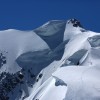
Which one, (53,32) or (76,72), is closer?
(76,72)

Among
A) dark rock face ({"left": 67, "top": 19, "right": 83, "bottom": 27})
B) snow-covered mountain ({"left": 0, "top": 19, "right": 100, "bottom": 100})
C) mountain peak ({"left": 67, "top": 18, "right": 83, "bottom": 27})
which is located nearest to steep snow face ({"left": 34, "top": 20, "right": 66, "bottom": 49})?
snow-covered mountain ({"left": 0, "top": 19, "right": 100, "bottom": 100})

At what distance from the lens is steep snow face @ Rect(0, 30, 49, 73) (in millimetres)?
81125

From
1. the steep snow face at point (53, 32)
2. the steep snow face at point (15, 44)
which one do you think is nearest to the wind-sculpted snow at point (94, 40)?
the steep snow face at point (53, 32)

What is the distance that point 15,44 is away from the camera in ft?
278

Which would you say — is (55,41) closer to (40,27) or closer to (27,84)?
(40,27)

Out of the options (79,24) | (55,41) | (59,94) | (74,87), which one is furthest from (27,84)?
(74,87)

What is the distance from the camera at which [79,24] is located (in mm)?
87625

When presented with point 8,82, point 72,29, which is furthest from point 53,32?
point 8,82

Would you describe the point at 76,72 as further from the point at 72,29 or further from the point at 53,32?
the point at 72,29

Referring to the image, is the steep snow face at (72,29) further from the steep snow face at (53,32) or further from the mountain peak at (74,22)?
the steep snow face at (53,32)

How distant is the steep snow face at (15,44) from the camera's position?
3194 inches

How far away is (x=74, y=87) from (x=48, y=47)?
118ft

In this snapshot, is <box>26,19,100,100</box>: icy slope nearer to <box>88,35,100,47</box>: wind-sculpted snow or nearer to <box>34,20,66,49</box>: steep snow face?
<box>88,35,100,47</box>: wind-sculpted snow

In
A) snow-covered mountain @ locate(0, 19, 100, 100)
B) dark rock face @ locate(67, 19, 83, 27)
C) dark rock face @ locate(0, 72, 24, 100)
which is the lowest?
dark rock face @ locate(0, 72, 24, 100)
